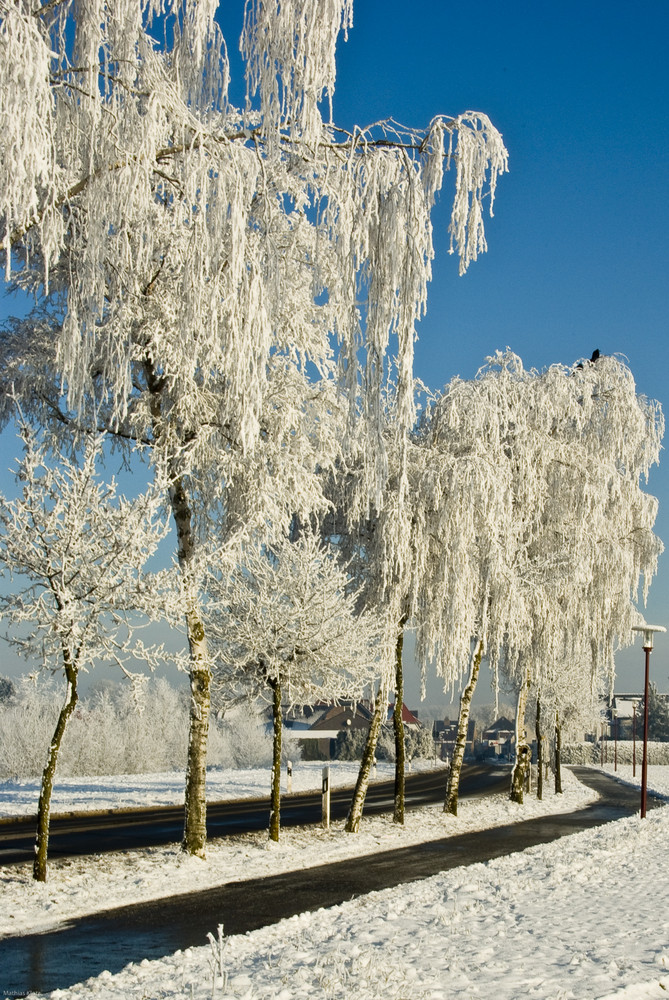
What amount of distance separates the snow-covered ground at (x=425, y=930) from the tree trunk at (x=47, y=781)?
0.92 feet

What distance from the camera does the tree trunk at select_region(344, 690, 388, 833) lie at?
1886cm

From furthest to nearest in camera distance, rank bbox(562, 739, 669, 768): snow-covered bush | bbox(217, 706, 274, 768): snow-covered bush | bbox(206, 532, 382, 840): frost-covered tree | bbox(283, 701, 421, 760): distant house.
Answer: bbox(562, 739, 669, 768): snow-covered bush, bbox(283, 701, 421, 760): distant house, bbox(217, 706, 274, 768): snow-covered bush, bbox(206, 532, 382, 840): frost-covered tree

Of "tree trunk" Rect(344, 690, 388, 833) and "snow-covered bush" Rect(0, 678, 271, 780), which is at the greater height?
"tree trunk" Rect(344, 690, 388, 833)

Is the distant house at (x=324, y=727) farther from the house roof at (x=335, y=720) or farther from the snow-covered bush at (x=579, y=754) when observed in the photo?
the snow-covered bush at (x=579, y=754)

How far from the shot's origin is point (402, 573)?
738 inches

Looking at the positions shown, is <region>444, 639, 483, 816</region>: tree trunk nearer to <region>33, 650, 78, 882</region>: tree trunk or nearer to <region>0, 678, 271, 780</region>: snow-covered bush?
<region>33, 650, 78, 882</region>: tree trunk

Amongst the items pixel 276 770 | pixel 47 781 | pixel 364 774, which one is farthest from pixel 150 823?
pixel 47 781

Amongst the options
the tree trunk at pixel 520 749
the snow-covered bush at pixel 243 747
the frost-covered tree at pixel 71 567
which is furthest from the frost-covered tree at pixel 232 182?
the snow-covered bush at pixel 243 747

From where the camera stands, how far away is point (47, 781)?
1159cm

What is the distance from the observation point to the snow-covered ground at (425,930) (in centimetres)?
612

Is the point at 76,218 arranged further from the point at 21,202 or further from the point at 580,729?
the point at 580,729

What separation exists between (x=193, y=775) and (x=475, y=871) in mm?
4590

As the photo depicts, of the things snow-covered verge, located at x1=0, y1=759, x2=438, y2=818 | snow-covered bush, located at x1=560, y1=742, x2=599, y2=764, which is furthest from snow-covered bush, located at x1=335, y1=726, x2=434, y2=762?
snow-covered verge, located at x1=0, y1=759, x2=438, y2=818

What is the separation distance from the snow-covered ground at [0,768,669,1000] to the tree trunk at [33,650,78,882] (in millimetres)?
282
